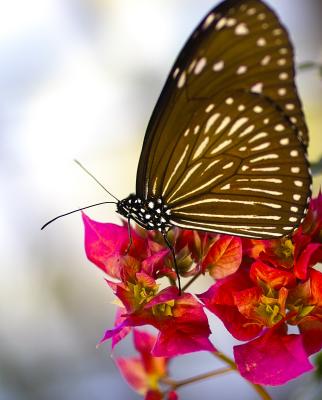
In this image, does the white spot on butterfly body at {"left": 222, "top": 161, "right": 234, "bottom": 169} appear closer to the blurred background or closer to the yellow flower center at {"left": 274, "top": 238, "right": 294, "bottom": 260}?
the yellow flower center at {"left": 274, "top": 238, "right": 294, "bottom": 260}

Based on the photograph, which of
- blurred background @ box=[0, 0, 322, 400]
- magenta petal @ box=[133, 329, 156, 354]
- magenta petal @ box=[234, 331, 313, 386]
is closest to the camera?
magenta petal @ box=[234, 331, 313, 386]

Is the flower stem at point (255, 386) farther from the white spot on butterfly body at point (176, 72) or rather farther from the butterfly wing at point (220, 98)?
the white spot on butterfly body at point (176, 72)

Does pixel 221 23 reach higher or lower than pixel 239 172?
higher

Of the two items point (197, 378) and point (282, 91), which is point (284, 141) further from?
point (197, 378)

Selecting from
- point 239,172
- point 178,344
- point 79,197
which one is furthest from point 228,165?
point 79,197

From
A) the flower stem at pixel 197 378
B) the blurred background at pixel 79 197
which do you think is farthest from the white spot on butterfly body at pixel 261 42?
the blurred background at pixel 79 197

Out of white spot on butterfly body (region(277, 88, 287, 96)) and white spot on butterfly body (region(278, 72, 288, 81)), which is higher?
white spot on butterfly body (region(278, 72, 288, 81))

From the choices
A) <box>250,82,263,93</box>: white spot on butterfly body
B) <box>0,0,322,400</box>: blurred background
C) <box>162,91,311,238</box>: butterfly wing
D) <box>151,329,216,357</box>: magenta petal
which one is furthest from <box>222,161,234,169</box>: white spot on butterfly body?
<box>0,0,322,400</box>: blurred background
